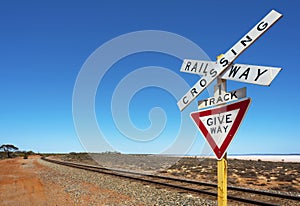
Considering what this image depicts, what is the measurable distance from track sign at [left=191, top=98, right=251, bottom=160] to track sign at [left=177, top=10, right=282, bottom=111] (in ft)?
1.03

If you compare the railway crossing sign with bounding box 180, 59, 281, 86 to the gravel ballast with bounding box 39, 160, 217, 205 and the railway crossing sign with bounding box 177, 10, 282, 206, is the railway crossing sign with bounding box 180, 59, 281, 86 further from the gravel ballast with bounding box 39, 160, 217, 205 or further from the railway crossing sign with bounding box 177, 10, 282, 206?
the gravel ballast with bounding box 39, 160, 217, 205

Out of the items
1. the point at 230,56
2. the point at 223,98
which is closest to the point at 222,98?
the point at 223,98

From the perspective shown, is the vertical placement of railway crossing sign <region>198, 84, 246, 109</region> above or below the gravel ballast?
above

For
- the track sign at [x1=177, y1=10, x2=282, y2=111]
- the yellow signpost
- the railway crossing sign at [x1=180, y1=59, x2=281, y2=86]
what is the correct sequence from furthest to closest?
the yellow signpost, the track sign at [x1=177, y1=10, x2=282, y2=111], the railway crossing sign at [x1=180, y1=59, x2=281, y2=86]

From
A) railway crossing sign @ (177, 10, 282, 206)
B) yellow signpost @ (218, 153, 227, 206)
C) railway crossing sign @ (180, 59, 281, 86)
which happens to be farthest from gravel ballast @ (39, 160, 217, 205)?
railway crossing sign @ (180, 59, 281, 86)

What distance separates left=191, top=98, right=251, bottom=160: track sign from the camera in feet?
9.75

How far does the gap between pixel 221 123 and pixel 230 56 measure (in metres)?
0.85

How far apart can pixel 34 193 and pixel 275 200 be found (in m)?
10.3

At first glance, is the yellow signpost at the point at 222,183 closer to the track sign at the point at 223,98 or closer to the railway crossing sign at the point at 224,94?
the railway crossing sign at the point at 224,94

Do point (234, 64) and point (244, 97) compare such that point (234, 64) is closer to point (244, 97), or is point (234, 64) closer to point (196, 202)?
point (244, 97)

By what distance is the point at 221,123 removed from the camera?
3.19 m

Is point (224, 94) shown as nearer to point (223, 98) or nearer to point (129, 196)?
point (223, 98)

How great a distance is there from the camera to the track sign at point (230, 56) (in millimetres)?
2857

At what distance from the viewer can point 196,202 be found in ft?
30.7
